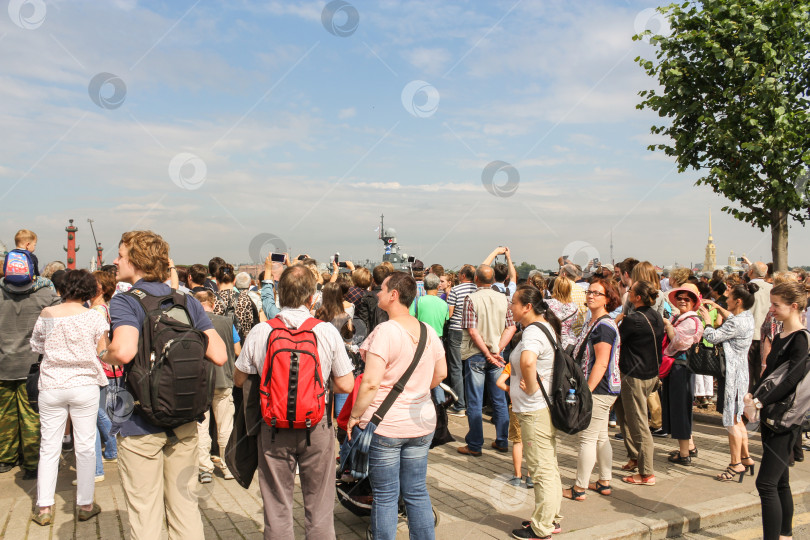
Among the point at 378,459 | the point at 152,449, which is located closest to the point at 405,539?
the point at 378,459

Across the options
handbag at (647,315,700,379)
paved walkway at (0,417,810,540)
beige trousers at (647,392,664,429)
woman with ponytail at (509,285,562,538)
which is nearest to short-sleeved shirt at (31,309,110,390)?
paved walkway at (0,417,810,540)

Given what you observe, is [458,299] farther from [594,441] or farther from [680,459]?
[680,459]

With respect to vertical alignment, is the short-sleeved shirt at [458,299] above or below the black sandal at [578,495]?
above

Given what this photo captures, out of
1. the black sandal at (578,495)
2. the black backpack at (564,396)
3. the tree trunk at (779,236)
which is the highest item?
the tree trunk at (779,236)

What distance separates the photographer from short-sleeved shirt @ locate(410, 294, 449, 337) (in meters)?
7.14

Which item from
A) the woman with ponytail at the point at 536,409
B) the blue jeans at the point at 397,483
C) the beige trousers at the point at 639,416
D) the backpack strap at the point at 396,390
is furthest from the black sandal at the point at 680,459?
the backpack strap at the point at 396,390

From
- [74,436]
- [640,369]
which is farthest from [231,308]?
[640,369]

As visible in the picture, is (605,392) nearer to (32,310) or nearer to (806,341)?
(806,341)

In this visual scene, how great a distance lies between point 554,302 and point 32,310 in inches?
215

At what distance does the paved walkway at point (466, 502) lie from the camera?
4.47 meters

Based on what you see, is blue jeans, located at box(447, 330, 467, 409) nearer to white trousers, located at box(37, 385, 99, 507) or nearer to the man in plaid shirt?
the man in plaid shirt

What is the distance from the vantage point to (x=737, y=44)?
40.7 feet

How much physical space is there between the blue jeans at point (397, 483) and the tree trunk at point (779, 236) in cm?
1275

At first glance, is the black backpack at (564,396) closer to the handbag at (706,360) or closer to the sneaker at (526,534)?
the sneaker at (526,534)
